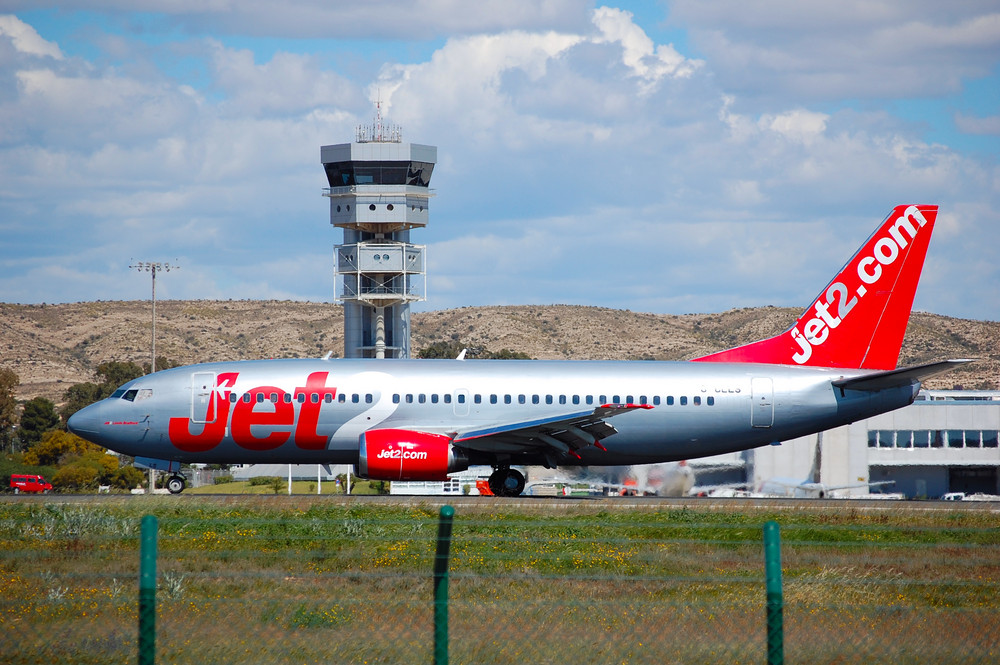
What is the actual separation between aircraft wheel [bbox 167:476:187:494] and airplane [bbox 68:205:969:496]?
0.04m

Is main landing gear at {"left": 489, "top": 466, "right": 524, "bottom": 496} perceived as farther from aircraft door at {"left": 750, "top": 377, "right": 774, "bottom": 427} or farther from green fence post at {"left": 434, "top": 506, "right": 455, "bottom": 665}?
green fence post at {"left": 434, "top": 506, "right": 455, "bottom": 665}

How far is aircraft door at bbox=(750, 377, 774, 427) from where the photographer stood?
3097cm

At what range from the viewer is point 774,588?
9.69 metres

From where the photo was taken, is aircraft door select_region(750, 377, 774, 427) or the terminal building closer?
aircraft door select_region(750, 377, 774, 427)

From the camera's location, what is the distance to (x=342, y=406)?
95.6 feet

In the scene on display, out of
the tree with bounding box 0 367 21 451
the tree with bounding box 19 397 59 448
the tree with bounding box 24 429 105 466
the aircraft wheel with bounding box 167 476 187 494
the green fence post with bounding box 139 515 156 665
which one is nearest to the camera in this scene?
the green fence post with bounding box 139 515 156 665

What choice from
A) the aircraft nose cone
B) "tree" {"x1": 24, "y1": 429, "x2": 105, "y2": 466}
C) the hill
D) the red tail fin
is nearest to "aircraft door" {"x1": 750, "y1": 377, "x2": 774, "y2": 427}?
the red tail fin

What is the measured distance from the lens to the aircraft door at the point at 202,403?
95.4 feet

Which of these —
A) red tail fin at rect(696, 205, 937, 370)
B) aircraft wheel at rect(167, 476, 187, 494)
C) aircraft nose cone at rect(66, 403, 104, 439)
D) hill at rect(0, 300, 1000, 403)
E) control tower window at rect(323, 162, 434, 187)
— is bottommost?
aircraft wheel at rect(167, 476, 187, 494)

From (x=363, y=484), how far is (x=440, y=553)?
5767 centimetres

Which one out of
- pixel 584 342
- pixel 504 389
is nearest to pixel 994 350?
pixel 584 342

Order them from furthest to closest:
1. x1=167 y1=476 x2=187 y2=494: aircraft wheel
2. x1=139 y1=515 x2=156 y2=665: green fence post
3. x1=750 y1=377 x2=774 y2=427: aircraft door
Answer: x1=750 y1=377 x2=774 y2=427: aircraft door < x1=167 y1=476 x2=187 y2=494: aircraft wheel < x1=139 y1=515 x2=156 y2=665: green fence post

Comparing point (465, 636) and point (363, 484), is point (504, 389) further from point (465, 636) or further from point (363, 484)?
point (363, 484)

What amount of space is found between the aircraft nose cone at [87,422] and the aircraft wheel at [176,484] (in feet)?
7.75
